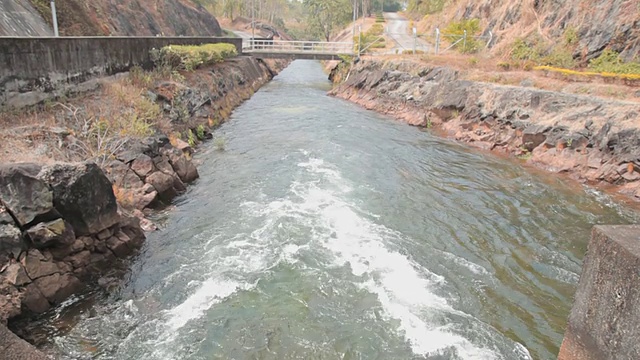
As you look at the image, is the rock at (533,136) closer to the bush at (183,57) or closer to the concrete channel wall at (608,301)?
the concrete channel wall at (608,301)

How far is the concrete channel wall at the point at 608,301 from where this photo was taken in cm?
443

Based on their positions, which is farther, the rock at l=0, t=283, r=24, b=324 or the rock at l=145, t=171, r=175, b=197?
the rock at l=145, t=171, r=175, b=197

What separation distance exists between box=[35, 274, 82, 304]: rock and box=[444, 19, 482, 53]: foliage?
29.6m

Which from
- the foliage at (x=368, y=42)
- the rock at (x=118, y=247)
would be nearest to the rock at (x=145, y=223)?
the rock at (x=118, y=247)

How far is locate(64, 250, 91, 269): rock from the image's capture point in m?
8.00

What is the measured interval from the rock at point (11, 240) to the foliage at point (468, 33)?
30.0m

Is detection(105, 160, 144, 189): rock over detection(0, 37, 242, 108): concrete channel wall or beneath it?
beneath

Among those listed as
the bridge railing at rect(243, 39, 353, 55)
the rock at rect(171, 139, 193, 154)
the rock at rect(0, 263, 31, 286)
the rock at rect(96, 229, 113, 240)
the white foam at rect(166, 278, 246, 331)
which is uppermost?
the bridge railing at rect(243, 39, 353, 55)

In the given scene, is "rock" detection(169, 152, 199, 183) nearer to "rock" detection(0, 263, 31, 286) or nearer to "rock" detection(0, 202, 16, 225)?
"rock" detection(0, 202, 16, 225)

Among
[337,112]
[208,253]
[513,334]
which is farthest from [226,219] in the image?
[337,112]

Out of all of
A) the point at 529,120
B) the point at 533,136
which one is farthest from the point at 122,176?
the point at 529,120

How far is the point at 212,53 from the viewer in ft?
91.2

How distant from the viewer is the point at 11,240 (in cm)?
703

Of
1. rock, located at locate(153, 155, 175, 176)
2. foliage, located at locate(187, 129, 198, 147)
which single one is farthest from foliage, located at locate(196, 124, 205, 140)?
rock, located at locate(153, 155, 175, 176)
